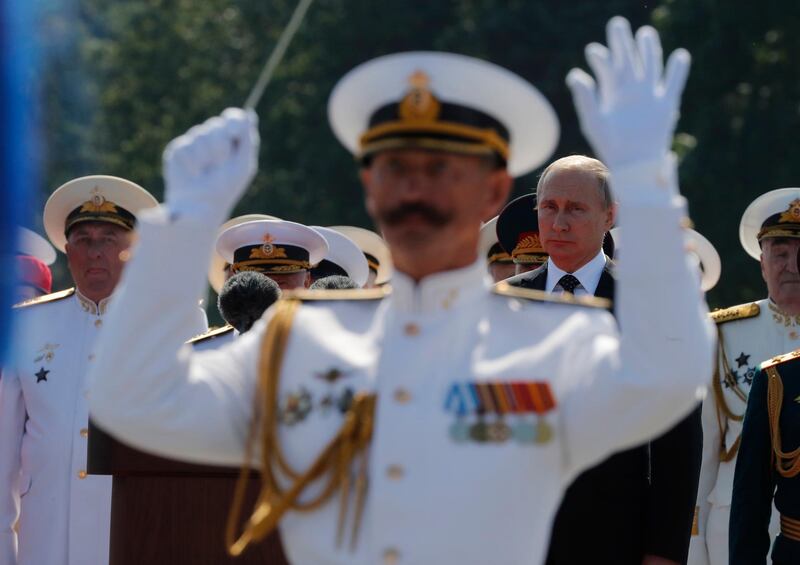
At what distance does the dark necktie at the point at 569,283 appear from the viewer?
6043 mm

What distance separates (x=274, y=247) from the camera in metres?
8.06

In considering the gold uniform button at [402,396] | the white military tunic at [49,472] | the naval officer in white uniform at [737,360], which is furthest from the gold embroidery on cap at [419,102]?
the naval officer in white uniform at [737,360]

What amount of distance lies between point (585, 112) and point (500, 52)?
26.0 meters

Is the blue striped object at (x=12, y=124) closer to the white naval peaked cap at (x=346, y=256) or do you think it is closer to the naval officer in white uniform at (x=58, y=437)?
the naval officer in white uniform at (x=58, y=437)

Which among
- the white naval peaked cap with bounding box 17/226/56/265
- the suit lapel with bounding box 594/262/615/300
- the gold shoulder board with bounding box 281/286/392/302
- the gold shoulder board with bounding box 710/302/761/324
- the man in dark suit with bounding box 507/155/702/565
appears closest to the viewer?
the gold shoulder board with bounding box 281/286/392/302

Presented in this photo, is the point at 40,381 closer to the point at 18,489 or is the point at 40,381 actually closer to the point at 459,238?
the point at 18,489

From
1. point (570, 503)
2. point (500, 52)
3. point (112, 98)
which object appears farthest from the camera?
point (112, 98)

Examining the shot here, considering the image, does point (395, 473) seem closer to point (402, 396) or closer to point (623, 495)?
point (402, 396)

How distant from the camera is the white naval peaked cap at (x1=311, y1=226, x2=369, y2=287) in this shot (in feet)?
31.9

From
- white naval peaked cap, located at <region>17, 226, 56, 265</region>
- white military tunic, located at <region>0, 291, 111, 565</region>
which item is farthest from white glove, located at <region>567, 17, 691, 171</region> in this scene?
white naval peaked cap, located at <region>17, 226, 56, 265</region>

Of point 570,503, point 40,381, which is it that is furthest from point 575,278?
point 40,381

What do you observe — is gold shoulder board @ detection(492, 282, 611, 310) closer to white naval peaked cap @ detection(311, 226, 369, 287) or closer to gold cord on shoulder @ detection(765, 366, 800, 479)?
gold cord on shoulder @ detection(765, 366, 800, 479)

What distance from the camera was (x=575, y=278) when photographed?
6.07 metres

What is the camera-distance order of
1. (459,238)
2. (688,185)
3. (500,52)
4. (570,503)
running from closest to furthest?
(459,238)
(570,503)
(688,185)
(500,52)
